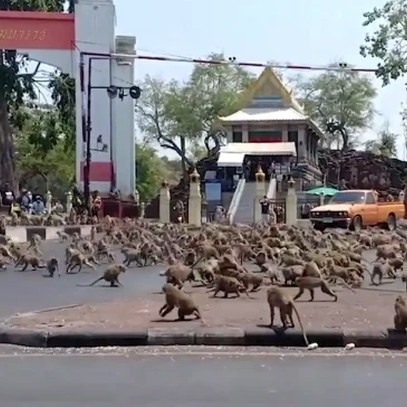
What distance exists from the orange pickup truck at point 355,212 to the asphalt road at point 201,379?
978 inches

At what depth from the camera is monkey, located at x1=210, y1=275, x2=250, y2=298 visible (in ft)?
47.0

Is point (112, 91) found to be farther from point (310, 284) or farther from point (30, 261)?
point (310, 284)

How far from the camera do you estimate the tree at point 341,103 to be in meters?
85.8

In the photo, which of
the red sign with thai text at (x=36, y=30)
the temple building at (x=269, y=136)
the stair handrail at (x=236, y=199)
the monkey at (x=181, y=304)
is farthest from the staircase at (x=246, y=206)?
the monkey at (x=181, y=304)

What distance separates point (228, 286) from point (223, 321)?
2659 millimetres

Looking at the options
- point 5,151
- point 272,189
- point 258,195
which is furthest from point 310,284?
point 272,189

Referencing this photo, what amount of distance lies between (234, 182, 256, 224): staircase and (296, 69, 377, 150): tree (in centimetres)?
3237

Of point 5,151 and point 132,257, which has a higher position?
point 5,151

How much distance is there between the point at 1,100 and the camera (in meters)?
49.1

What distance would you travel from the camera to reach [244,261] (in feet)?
65.3

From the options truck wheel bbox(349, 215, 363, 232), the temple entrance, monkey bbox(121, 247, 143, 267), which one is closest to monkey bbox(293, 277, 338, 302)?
monkey bbox(121, 247, 143, 267)

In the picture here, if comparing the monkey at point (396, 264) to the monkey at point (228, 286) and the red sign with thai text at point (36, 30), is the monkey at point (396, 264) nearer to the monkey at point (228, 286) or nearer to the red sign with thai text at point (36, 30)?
the monkey at point (228, 286)

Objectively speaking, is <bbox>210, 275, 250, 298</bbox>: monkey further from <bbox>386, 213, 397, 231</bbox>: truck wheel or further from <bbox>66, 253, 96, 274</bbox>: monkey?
<bbox>386, 213, 397, 231</bbox>: truck wheel

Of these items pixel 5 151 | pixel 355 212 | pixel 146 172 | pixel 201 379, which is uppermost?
pixel 5 151
